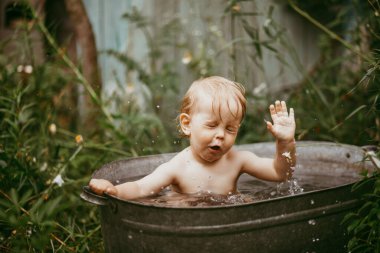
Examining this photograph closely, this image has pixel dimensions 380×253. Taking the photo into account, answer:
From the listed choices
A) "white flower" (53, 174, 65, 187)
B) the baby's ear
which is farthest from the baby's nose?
"white flower" (53, 174, 65, 187)

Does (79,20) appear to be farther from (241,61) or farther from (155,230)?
(155,230)

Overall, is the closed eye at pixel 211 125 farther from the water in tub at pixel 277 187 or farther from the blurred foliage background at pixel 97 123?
the blurred foliage background at pixel 97 123

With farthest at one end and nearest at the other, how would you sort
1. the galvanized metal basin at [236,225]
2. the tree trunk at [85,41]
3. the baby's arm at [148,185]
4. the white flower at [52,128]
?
the tree trunk at [85,41]
the white flower at [52,128]
the baby's arm at [148,185]
the galvanized metal basin at [236,225]

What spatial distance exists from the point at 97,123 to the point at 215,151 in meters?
1.77

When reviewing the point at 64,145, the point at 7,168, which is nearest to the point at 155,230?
the point at 7,168

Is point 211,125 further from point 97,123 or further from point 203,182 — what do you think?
point 97,123

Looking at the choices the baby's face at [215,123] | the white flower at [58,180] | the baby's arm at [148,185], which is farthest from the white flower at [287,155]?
the white flower at [58,180]

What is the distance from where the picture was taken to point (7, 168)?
2.72 m

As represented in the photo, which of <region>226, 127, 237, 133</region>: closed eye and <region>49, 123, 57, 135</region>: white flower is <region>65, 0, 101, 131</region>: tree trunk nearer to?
<region>49, 123, 57, 135</region>: white flower

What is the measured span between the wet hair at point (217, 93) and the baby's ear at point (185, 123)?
19 millimetres

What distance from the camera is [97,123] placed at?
401 cm

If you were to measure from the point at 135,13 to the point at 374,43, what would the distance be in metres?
2.10

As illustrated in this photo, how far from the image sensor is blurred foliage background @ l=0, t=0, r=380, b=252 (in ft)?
7.79

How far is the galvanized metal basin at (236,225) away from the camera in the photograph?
1.88 m
